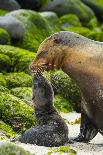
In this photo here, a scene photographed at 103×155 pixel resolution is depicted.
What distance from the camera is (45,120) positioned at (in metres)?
10.6

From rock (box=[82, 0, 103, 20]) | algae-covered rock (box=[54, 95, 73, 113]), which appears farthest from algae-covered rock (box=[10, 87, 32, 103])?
rock (box=[82, 0, 103, 20])

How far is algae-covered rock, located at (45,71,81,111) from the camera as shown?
16.4 m

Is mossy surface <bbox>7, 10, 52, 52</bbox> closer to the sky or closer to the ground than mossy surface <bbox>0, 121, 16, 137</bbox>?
closer to the sky

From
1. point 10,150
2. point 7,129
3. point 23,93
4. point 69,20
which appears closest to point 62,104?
point 23,93

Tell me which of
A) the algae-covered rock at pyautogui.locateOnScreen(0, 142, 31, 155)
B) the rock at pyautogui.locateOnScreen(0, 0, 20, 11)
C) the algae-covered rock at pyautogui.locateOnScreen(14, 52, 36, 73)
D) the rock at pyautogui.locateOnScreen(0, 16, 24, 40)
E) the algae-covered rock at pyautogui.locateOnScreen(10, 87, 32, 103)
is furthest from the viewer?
the rock at pyautogui.locateOnScreen(0, 0, 20, 11)

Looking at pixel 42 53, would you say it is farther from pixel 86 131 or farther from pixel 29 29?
pixel 29 29

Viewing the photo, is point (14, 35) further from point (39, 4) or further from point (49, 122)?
point (39, 4)

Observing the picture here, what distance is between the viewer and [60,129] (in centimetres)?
1046

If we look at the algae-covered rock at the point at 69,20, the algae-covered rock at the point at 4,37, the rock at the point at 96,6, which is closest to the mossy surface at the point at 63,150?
the algae-covered rock at the point at 4,37

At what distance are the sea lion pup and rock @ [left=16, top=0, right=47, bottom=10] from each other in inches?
1040

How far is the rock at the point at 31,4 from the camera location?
3669 centimetres

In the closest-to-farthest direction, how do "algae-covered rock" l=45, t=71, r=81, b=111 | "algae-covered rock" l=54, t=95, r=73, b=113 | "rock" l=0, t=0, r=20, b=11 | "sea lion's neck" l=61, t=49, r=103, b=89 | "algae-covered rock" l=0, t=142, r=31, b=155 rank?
"algae-covered rock" l=0, t=142, r=31, b=155 < "sea lion's neck" l=61, t=49, r=103, b=89 < "algae-covered rock" l=54, t=95, r=73, b=113 < "algae-covered rock" l=45, t=71, r=81, b=111 < "rock" l=0, t=0, r=20, b=11

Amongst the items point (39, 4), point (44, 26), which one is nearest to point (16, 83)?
point (44, 26)

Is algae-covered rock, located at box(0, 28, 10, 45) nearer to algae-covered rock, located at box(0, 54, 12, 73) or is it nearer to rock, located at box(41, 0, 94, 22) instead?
algae-covered rock, located at box(0, 54, 12, 73)
